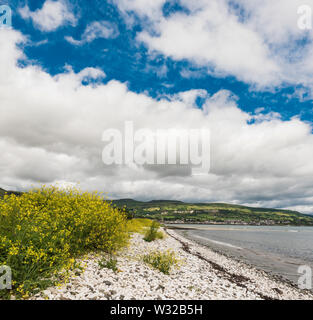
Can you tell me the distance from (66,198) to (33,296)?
25.2ft

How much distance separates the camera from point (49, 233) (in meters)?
9.44

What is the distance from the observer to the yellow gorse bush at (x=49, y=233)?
26.2 feet

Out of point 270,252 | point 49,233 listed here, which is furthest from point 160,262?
point 270,252

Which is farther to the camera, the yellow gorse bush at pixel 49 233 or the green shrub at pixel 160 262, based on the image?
the green shrub at pixel 160 262

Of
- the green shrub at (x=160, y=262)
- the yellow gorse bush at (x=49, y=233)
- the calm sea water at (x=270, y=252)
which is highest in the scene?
the yellow gorse bush at (x=49, y=233)

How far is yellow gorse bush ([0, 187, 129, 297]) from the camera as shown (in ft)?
26.2

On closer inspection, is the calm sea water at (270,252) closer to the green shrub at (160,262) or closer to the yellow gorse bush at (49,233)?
the green shrub at (160,262)

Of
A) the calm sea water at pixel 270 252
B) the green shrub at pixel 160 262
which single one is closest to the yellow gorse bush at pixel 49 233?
the green shrub at pixel 160 262

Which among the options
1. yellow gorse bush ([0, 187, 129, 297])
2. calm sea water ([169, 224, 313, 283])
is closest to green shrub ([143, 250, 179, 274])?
yellow gorse bush ([0, 187, 129, 297])

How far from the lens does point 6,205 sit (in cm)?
974

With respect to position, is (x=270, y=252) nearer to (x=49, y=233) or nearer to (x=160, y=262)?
(x=160, y=262)
